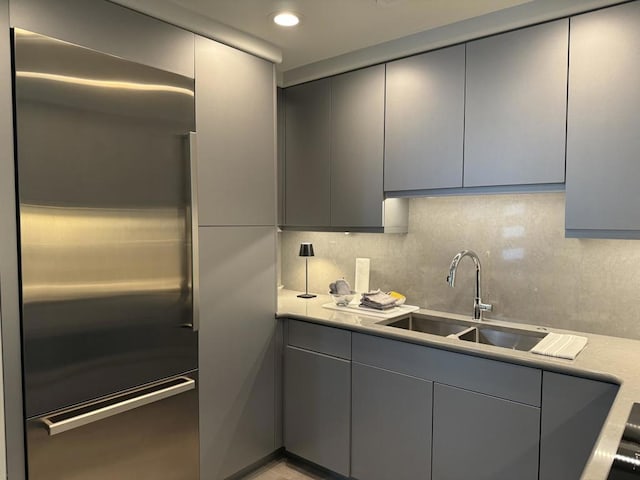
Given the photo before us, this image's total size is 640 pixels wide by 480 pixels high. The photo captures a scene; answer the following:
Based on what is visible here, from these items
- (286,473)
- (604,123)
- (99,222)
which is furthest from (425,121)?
(286,473)

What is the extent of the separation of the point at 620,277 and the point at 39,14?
8.71ft

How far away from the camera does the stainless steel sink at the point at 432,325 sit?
241 cm

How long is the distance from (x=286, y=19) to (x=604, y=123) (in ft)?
A: 4.93

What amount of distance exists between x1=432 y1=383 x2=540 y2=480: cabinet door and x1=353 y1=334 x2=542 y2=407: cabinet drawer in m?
0.04

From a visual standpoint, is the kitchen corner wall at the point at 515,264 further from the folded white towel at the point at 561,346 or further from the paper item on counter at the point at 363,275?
the folded white towel at the point at 561,346

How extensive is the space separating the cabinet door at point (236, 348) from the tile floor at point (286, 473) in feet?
0.34

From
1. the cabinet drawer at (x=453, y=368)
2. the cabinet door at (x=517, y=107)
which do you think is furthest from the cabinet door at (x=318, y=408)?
the cabinet door at (x=517, y=107)

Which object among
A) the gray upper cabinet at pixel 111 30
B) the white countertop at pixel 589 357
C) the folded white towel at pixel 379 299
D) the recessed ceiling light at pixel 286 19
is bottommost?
the white countertop at pixel 589 357

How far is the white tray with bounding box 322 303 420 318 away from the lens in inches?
97.7

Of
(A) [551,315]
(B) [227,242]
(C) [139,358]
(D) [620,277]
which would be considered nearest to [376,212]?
(B) [227,242]

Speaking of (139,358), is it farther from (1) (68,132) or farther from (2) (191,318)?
(1) (68,132)

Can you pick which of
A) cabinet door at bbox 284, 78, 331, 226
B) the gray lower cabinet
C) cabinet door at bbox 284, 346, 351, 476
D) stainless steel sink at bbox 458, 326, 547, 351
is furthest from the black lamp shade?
the gray lower cabinet

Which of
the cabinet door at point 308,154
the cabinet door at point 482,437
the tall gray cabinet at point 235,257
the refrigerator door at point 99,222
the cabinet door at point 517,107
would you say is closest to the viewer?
the refrigerator door at point 99,222

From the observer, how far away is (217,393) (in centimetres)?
222
